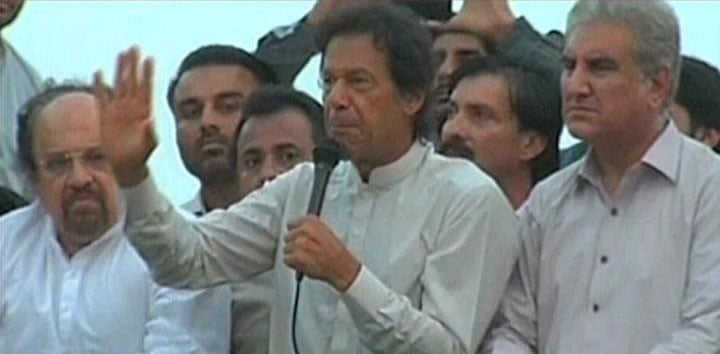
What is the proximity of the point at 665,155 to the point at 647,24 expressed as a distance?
0.76 feet

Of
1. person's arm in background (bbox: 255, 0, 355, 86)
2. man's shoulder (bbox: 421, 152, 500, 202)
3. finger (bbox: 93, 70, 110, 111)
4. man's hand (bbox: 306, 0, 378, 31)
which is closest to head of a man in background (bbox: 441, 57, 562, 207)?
man's hand (bbox: 306, 0, 378, 31)

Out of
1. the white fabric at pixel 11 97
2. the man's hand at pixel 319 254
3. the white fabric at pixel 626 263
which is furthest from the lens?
the white fabric at pixel 11 97

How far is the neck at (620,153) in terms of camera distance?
3.49 meters

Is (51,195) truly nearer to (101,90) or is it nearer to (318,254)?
(101,90)

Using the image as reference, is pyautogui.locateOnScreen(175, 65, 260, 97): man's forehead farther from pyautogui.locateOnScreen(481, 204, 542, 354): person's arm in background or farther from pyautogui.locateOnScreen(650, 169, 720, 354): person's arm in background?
pyautogui.locateOnScreen(650, 169, 720, 354): person's arm in background

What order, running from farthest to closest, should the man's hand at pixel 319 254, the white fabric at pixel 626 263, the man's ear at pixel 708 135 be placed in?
the man's ear at pixel 708 135, the white fabric at pixel 626 263, the man's hand at pixel 319 254

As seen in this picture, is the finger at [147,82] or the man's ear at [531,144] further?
the man's ear at [531,144]

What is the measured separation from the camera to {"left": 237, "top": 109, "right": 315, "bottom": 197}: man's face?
4215 millimetres

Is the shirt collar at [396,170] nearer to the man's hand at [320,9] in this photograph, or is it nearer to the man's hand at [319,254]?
the man's hand at [319,254]

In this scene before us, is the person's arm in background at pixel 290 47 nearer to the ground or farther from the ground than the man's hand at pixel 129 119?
nearer to the ground

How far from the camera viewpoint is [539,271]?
140 inches

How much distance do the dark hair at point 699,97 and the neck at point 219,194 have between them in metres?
1.01

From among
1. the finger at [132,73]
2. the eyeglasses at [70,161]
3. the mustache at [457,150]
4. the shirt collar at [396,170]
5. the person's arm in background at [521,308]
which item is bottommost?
the person's arm in background at [521,308]

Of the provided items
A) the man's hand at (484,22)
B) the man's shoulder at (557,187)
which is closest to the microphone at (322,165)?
the man's shoulder at (557,187)
